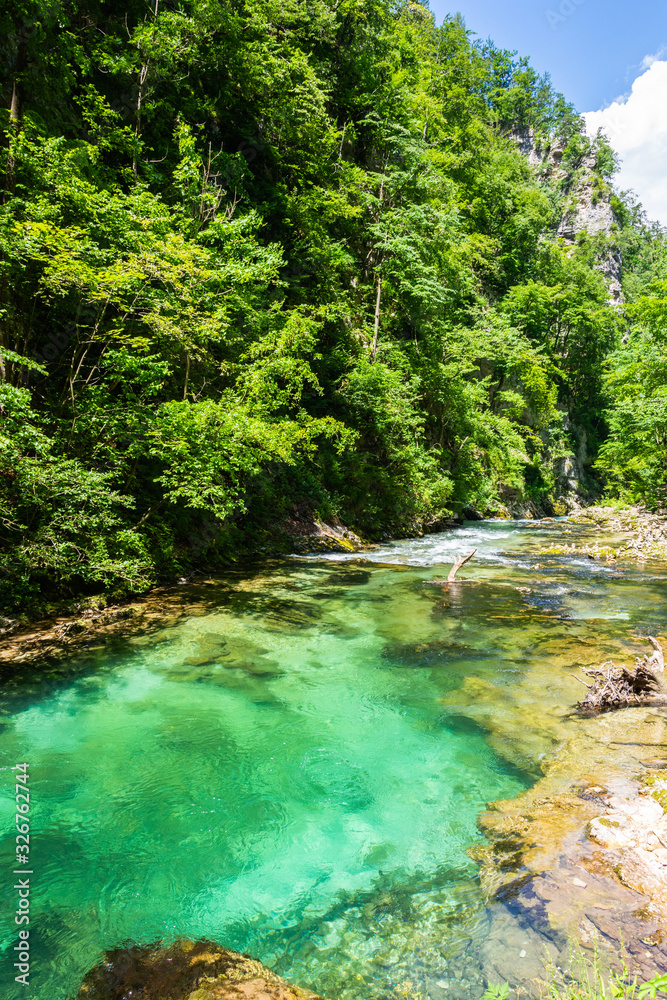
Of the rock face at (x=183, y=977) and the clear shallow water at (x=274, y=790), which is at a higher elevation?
the rock face at (x=183, y=977)

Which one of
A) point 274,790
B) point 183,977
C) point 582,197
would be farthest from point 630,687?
point 582,197

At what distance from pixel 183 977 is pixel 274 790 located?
5.40 ft

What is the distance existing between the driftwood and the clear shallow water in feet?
3.29

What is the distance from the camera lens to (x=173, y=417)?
8.38 m

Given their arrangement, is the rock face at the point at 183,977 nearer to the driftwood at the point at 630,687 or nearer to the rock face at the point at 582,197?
the driftwood at the point at 630,687

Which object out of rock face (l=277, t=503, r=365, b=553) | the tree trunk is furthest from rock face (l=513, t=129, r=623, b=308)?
the tree trunk

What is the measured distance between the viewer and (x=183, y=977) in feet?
7.45

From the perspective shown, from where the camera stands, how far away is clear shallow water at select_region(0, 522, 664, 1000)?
2.63 metres

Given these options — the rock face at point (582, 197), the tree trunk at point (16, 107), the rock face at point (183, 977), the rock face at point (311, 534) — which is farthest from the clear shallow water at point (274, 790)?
the rock face at point (582, 197)

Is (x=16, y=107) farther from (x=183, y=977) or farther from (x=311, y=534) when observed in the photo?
(x=183, y=977)

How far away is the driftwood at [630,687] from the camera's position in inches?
191

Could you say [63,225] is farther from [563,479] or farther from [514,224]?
[563,479]

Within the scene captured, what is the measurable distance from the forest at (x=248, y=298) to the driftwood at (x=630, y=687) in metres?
6.35

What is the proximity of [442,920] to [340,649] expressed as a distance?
4.23 m
